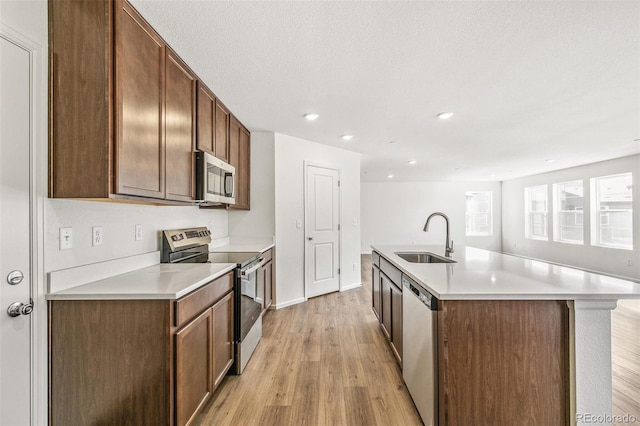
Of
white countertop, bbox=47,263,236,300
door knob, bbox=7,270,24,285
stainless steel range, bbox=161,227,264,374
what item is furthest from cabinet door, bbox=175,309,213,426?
door knob, bbox=7,270,24,285

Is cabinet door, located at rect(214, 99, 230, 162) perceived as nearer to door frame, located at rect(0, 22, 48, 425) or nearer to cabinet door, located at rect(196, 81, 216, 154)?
cabinet door, located at rect(196, 81, 216, 154)

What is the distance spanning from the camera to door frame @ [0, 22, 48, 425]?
130cm

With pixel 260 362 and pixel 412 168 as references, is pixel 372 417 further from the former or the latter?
pixel 412 168

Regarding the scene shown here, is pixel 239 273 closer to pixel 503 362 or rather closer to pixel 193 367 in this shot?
pixel 193 367

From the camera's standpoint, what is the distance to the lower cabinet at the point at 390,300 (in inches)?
84.6

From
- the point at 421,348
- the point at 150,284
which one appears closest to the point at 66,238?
the point at 150,284

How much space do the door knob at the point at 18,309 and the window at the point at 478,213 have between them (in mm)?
9914

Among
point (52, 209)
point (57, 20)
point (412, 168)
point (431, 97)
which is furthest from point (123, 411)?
point (412, 168)

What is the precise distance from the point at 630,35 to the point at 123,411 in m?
3.55

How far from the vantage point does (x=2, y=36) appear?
121cm

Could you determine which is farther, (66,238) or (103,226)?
(103,226)

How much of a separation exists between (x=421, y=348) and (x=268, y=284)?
2178 mm

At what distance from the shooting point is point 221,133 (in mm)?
2826

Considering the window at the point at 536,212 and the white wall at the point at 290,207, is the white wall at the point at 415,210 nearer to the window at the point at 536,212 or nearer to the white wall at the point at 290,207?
the window at the point at 536,212
